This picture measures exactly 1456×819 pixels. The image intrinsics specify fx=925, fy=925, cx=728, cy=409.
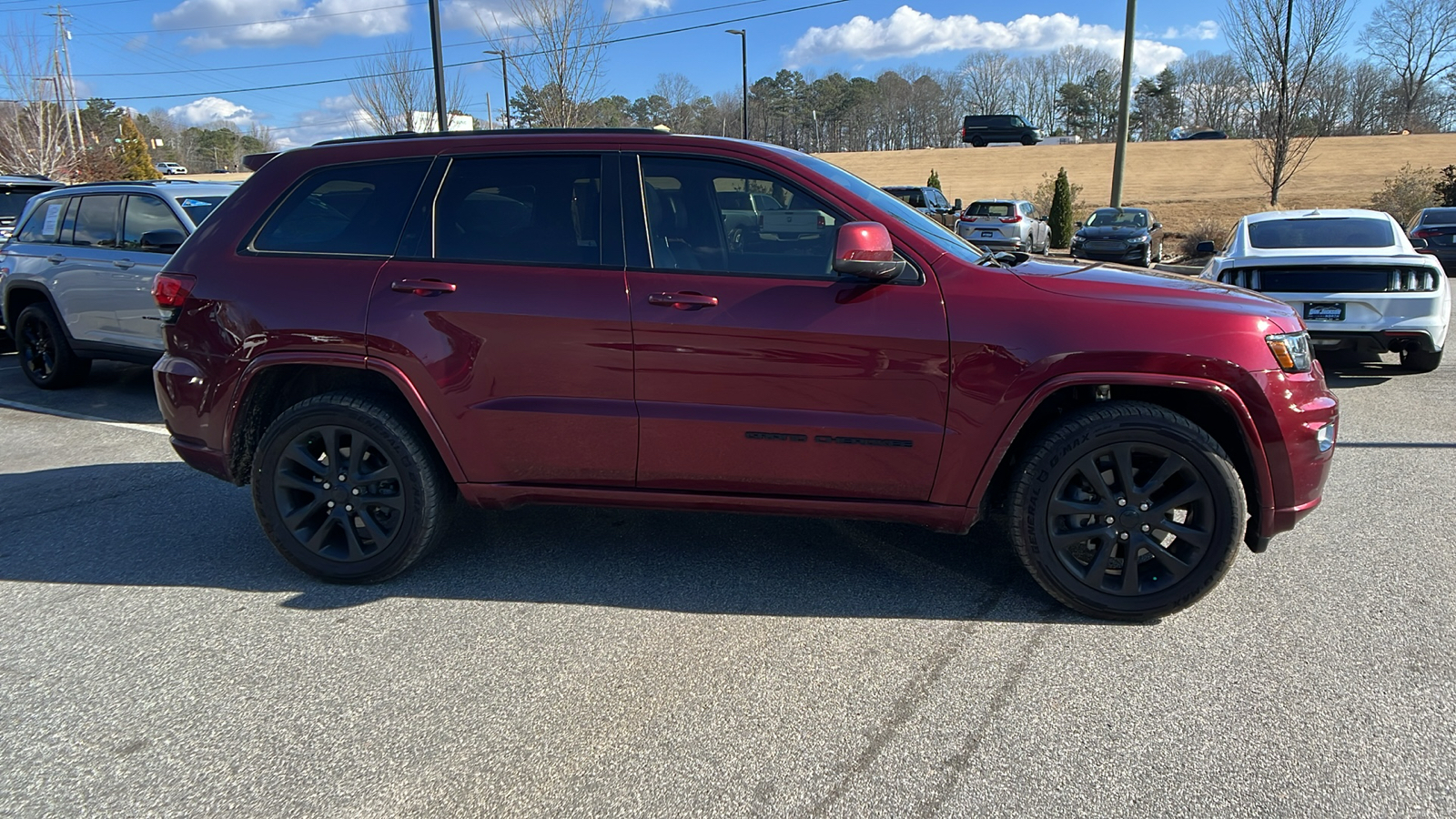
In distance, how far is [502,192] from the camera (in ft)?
12.8

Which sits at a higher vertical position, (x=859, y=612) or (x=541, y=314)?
(x=541, y=314)

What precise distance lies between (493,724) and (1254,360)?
297 cm

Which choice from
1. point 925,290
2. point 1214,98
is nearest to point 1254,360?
point 925,290

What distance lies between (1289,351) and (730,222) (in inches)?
86.2

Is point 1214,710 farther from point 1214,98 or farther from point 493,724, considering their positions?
point 1214,98

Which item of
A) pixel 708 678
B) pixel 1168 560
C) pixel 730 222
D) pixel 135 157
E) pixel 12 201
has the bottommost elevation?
pixel 708 678

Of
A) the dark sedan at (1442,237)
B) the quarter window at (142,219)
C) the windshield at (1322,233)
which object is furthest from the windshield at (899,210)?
the dark sedan at (1442,237)

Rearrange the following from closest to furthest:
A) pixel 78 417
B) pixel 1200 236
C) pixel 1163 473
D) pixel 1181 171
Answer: pixel 1163 473 < pixel 78 417 < pixel 1200 236 < pixel 1181 171

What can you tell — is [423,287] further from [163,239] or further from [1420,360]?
[1420,360]

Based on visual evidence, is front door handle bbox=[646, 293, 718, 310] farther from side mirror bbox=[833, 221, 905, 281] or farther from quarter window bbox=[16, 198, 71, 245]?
quarter window bbox=[16, 198, 71, 245]

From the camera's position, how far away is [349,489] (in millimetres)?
3926

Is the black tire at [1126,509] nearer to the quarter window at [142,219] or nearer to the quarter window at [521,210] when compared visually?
the quarter window at [521,210]

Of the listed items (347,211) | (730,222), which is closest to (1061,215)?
(730,222)

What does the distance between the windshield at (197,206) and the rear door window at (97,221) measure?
2.09 ft
